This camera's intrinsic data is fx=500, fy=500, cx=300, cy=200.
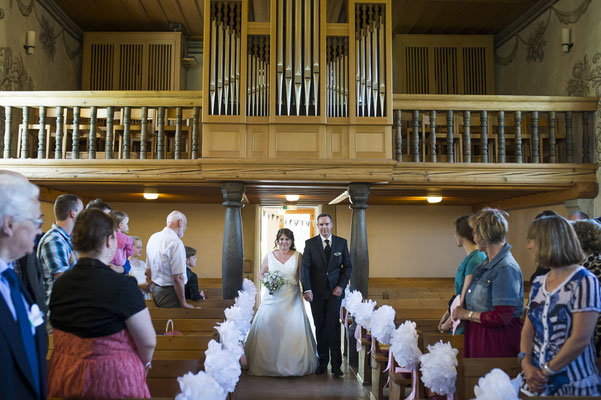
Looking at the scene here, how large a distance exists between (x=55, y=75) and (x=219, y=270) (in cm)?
485

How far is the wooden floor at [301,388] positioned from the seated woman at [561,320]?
10.3 ft

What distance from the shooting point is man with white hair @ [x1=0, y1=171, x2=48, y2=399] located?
1.64 metres

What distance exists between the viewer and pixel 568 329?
2.38 m

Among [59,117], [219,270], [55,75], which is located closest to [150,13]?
[55,75]

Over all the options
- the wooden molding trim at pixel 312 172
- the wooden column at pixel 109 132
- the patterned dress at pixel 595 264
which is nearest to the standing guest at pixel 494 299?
the patterned dress at pixel 595 264

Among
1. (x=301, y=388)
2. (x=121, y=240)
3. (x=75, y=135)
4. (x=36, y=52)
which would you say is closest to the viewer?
(x=121, y=240)

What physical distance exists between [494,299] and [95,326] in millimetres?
2276

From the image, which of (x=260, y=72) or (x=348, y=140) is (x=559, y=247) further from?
(x=260, y=72)

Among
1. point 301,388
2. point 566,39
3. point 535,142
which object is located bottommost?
point 301,388

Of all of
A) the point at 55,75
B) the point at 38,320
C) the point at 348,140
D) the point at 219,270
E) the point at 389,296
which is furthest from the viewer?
the point at 219,270

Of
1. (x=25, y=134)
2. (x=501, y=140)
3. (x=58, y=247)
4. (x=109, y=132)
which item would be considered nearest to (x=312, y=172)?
(x=501, y=140)

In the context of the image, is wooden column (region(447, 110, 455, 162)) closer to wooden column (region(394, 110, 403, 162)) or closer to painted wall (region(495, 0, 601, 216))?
wooden column (region(394, 110, 403, 162))

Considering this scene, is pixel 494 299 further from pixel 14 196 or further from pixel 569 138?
pixel 569 138

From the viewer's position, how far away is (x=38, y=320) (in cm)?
187
